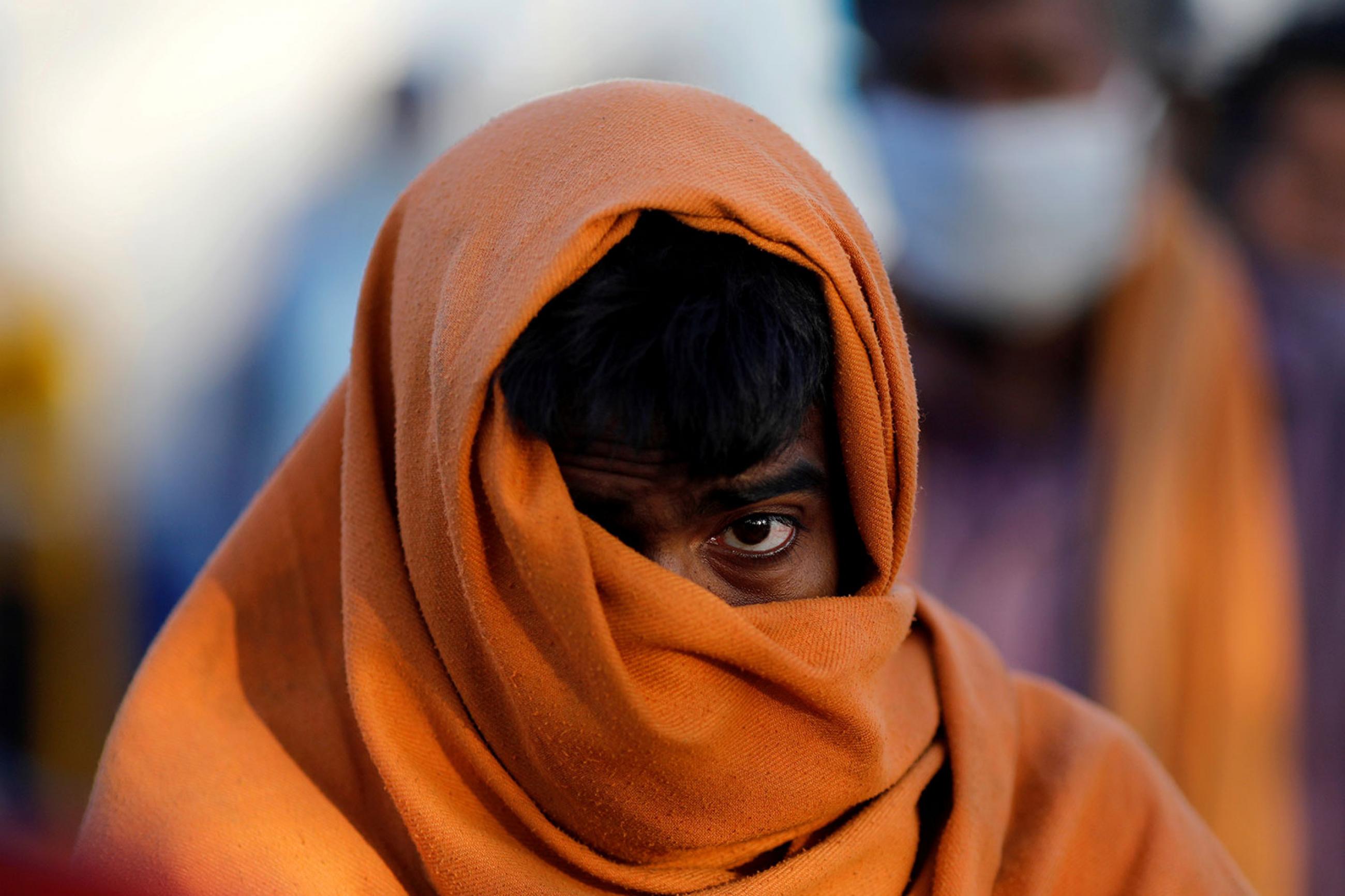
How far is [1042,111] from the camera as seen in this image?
396 cm

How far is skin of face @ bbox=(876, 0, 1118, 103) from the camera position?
3896 millimetres

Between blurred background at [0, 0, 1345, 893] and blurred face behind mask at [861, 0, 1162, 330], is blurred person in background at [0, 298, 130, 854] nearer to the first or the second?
blurred background at [0, 0, 1345, 893]

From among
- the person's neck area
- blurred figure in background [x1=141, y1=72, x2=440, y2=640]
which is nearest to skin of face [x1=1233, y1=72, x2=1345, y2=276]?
the person's neck area

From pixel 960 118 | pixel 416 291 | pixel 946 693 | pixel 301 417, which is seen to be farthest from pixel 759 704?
pixel 301 417

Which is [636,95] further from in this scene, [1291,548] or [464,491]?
[1291,548]

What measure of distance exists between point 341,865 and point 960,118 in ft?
10.5

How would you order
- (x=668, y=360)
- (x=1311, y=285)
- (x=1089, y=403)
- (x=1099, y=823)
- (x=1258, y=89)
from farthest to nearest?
(x=1258, y=89), (x=1311, y=285), (x=1089, y=403), (x=1099, y=823), (x=668, y=360)

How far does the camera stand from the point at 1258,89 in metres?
5.34

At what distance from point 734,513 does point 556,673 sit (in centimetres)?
26

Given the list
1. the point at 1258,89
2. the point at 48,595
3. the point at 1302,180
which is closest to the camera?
the point at 48,595

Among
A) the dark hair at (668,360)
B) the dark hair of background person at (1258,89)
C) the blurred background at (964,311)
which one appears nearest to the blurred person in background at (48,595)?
the blurred background at (964,311)

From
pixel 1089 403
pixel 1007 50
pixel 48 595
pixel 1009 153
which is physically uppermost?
pixel 1007 50

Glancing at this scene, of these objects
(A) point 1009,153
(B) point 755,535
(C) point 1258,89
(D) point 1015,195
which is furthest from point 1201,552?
(B) point 755,535

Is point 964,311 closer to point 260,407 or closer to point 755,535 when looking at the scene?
point 260,407
